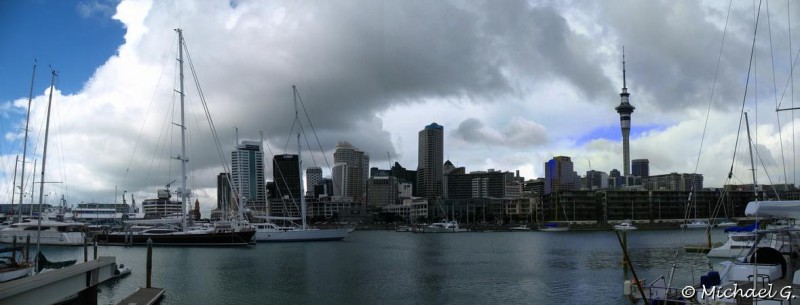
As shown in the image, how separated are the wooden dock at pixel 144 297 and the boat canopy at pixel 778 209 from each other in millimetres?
33608

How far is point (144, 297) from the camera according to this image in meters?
36.7

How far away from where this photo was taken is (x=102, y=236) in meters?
108

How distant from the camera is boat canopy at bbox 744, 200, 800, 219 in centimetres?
2338

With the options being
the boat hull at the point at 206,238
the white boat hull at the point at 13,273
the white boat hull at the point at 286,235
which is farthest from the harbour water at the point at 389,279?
the white boat hull at the point at 286,235

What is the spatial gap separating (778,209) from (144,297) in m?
36.0

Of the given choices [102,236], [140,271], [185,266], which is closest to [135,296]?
[140,271]

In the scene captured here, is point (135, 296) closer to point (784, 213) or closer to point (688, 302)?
point (688, 302)

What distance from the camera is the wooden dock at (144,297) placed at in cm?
3462

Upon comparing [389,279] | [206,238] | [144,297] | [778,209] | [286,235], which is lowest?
[389,279]

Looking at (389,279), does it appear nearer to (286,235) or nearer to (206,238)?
(206,238)

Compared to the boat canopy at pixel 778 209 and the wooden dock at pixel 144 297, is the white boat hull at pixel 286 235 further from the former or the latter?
the boat canopy at pixel 778 209

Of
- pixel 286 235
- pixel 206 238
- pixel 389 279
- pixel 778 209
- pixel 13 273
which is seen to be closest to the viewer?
pixel 778 209

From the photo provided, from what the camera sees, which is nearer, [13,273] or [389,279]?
[13,273]

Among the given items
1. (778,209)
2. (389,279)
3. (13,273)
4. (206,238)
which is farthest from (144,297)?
(206,238)
